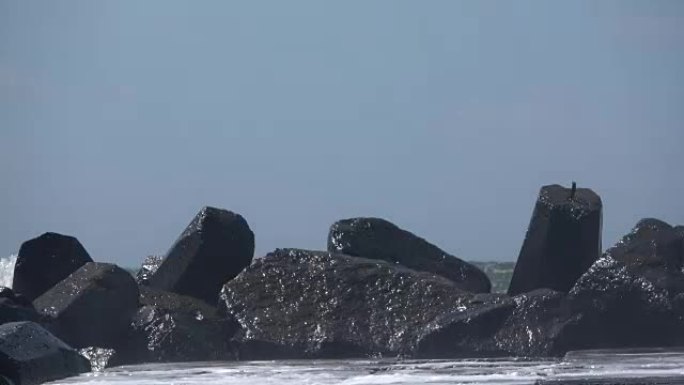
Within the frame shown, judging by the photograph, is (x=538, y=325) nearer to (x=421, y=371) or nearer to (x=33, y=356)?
(x=421, y=371)

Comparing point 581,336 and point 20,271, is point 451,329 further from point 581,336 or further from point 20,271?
point 20,271

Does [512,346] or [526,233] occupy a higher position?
[526,233]

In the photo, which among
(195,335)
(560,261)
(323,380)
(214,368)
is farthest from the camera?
(560,261)

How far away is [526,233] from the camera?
17750 millimetres

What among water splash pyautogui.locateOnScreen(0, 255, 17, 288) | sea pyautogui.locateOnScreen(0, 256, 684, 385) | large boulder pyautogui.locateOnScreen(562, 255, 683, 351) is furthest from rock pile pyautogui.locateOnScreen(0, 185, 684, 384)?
water splash pyautogui.locateOnScreen(0, 255, 17, 288)

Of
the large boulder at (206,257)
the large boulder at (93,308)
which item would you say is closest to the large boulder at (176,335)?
the large boulder at (93,308)

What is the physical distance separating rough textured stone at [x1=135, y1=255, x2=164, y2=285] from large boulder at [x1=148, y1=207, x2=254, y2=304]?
144 cm

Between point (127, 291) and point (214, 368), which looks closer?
point (214, 368)

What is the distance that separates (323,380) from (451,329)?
347cm

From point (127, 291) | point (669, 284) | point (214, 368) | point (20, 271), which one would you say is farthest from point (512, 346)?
point (20, 271)

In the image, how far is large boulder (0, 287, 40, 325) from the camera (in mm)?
15180

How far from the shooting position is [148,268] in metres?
20.8

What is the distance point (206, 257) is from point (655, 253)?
5.55 meters

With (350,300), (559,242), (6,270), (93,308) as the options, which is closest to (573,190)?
(559,242)
